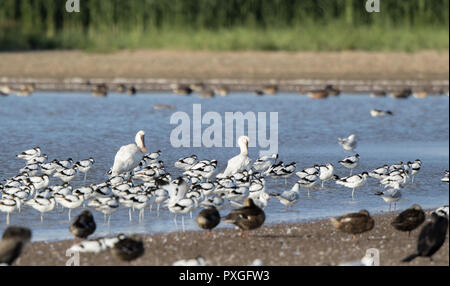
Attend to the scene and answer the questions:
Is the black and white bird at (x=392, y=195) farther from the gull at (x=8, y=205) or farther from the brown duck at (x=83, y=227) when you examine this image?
the gull at (x=8, y=205)

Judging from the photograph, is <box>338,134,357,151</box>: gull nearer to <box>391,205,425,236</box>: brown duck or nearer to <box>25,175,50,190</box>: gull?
<box>25,175,50,190</box>: gull

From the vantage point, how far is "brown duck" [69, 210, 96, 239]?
32.8 ft

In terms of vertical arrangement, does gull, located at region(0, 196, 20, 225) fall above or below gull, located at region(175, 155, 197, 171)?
above

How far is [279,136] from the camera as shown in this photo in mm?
19672

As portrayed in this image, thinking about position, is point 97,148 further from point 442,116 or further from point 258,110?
point 442,116

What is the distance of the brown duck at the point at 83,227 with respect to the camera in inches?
394

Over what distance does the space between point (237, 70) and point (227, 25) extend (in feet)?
29.0

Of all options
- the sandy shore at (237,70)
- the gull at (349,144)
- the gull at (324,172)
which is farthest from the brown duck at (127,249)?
the sandy shore at (237,70)

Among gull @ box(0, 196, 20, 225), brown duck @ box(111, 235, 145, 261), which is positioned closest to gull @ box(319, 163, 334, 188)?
gull @ box(0, 196, 20, 225)

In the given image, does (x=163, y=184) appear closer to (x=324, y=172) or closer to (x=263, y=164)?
(x=324, y=172)

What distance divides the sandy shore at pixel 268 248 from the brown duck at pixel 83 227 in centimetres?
18

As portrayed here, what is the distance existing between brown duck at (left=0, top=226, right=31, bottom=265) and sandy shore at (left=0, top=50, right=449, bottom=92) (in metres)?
21.1

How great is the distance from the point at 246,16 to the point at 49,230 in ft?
102

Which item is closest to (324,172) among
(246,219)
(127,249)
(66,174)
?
(66,174)
